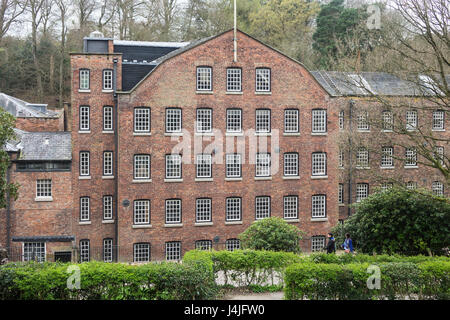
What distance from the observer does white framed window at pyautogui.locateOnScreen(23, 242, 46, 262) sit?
33594 millimetres

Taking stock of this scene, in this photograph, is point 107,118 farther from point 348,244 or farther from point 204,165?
point 348,244

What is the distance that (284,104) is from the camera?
36.8 meters

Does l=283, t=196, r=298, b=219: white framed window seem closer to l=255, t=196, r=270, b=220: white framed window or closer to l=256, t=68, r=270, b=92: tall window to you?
l=255, t=196, r=270, b=220: white framed window

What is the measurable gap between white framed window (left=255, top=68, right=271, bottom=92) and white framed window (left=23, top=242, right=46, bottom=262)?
17.8 m

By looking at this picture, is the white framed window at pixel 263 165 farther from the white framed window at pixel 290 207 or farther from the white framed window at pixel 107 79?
the white framed window at pixel 107 79

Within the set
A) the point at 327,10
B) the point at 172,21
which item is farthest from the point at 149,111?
the point at 327,10

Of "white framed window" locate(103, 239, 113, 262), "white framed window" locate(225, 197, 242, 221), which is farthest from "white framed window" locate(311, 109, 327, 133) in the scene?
"white framed window" locate(103, 239, 113, 262)

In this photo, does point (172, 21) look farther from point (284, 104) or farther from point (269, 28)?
point (284, 104)

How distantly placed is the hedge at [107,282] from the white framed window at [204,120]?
20074mm

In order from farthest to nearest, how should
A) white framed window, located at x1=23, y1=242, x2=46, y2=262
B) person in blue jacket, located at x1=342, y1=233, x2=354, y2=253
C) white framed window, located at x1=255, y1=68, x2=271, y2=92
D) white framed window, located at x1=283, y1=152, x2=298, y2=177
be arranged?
white framed window, located at x1=283, y1=152, x2=298, y2=177, white framed window, located at x1=255, y1=68, x2=271, y2=92, white framed window, located at x1=23, y1=242, x2=46, y2=262, person in blue jacket, located at x1=342, y1=233, x2=354, y2=253

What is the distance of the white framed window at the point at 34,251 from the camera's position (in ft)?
110

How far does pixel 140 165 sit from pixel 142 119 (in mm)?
3062

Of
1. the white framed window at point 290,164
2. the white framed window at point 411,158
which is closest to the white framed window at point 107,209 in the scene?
the white framed window at point 290,164
